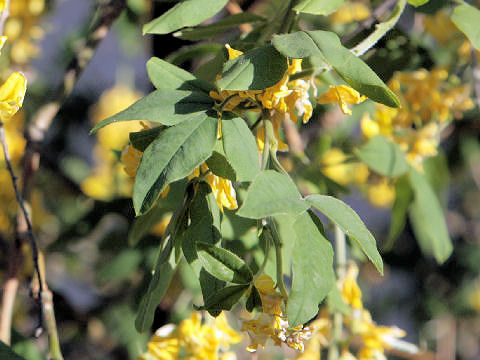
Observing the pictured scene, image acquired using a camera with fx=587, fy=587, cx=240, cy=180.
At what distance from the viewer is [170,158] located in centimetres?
41

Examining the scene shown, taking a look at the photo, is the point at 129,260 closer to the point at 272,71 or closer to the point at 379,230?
the point at 272,71

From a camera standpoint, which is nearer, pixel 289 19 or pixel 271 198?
pixel 271 198

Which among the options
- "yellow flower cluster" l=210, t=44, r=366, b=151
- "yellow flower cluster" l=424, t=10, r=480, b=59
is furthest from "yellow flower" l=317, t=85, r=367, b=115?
"yellow flower cluster" l=424, t=10, r=480, b=59

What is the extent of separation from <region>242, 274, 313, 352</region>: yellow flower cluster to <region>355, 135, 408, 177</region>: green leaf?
36 cm

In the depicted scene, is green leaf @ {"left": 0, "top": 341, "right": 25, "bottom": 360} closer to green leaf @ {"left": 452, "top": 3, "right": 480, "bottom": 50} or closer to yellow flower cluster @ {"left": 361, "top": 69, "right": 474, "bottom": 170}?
green leaf @ {"left": 452, "top": 3, "right": 480, "bottom": 50}

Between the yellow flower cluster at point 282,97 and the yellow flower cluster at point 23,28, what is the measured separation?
0.78 meters

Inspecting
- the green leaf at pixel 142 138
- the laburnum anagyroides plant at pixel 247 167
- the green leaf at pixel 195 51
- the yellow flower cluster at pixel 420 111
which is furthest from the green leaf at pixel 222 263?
the yellow flower cluster at pixel 420 111

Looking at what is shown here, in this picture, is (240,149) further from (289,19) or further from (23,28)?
(23,28)

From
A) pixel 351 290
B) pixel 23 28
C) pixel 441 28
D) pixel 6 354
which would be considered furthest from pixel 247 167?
pixel 441 28

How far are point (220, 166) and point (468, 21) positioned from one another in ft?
0.98

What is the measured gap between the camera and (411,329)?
1879 mm

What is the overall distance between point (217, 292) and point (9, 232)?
3.36 feet

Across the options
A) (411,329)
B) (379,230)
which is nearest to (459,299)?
(411,329)

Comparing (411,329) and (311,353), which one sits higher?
(311,353)
